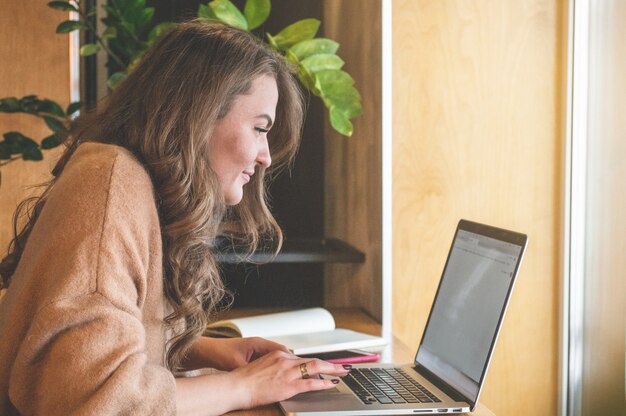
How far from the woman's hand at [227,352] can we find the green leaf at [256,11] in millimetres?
1013

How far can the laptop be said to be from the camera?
1227 mm

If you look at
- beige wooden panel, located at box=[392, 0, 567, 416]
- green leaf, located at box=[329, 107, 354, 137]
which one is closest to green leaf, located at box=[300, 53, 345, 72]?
green leaf, located at box=[329, 107, 354, 137]

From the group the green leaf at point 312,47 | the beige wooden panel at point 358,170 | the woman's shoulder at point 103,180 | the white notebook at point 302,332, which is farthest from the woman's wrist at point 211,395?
the green leaf at point 312,47

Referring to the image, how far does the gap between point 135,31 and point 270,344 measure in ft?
4.32

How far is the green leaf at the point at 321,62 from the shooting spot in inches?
82.4

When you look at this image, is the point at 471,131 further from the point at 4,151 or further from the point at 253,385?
the point at 4,151

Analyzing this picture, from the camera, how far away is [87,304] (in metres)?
1.00

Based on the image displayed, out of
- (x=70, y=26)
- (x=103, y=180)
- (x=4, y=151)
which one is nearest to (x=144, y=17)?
(x=70, y=26)

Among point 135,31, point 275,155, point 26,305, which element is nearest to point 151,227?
point 26,305

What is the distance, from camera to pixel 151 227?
45.8 inches

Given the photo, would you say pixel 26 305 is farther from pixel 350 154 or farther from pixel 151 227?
pixel 350 154

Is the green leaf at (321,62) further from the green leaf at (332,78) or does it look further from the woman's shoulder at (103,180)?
the woman's shoulder at (103,180)

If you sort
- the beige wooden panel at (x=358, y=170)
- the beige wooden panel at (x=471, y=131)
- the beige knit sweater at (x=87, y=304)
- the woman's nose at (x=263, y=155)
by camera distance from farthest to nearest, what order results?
the beige wooden panel at (x=471, y=131) < the beige wooden panel at (x=358, y=170) < the woman's nose at (x=263, y=155) < the beige knit sweater at (x=87, y=304)

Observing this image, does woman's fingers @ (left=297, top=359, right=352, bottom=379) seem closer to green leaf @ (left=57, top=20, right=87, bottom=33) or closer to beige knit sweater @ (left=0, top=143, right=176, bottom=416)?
beige knit sweater @ (left=0, top=143, right=176, bottom=416)
